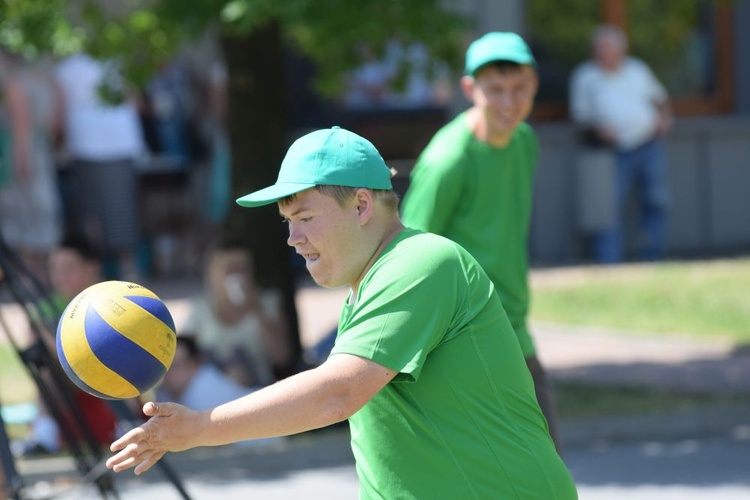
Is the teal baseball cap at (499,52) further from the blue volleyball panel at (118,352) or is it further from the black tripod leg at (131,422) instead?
the blue volleyball panel at (118,352)

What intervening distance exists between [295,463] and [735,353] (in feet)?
13.1

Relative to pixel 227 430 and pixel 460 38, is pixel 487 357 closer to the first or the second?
pixel 227 430

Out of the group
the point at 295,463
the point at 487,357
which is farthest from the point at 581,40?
the point at 487,357

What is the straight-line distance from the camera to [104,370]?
11.7 ft

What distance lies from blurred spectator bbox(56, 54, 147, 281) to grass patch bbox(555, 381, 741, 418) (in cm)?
524

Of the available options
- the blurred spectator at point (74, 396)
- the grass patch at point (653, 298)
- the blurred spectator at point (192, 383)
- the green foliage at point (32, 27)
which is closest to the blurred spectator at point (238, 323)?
the blurred spectator at point (192, 383)

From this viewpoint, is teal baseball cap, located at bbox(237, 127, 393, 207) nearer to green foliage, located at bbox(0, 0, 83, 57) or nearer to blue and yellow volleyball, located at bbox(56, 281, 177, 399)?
blue and yellow volleyball, located at bbox(56, 281, 177, 399)

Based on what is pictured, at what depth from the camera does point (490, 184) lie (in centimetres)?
571

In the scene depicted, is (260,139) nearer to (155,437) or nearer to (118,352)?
(118,352)

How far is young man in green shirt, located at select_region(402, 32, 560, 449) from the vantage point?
5.62 m

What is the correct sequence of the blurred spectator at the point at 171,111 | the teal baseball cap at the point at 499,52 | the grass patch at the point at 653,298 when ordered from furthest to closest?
the blurred spectator at the point at 171,111
the grass patch at the point at 653,298
the teal baseball cap at the point at 499,52

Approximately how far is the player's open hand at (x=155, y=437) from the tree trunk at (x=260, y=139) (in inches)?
256

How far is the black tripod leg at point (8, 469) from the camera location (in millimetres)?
5375

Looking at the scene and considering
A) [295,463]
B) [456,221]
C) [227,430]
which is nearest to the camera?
[227,430]
